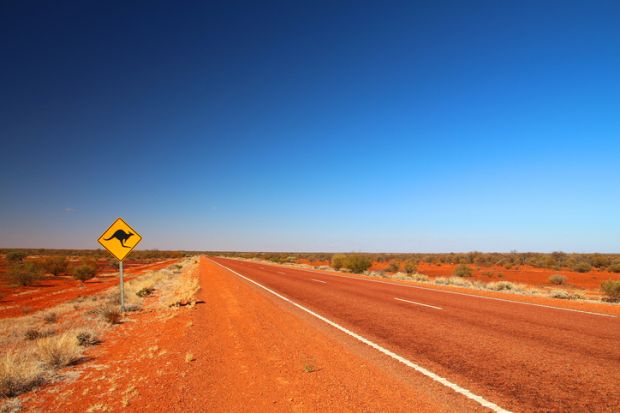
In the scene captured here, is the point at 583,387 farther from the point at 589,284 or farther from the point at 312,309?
the point at 589,284

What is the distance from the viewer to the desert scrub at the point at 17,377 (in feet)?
14.9

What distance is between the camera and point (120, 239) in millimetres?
10070

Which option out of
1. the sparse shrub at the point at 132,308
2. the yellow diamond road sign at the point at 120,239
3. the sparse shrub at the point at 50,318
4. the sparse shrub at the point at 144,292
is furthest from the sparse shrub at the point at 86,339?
the sparse shrub at the point at 144,292

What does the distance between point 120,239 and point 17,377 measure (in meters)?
5.74

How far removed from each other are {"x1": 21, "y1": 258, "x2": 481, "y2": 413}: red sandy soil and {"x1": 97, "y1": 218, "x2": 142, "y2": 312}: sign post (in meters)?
2.61

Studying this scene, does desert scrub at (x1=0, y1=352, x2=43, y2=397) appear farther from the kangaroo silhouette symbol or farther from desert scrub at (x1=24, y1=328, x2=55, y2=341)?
the kangaroo silhouette symbol

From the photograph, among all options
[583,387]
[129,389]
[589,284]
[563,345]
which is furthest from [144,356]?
[589,284]

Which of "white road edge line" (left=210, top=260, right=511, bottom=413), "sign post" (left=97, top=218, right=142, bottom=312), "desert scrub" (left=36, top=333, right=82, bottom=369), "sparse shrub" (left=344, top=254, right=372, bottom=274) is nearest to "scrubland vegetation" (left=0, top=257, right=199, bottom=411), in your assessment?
"desert scrub" (left=36, top=333, right=82, bottom=369)

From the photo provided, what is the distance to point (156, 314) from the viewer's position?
10.9 metres

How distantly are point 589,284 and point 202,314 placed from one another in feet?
92.1

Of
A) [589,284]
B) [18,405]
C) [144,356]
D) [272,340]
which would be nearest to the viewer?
[18,405]

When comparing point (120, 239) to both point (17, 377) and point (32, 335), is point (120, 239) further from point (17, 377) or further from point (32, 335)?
point (17, 377)

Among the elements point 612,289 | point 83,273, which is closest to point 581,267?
point 612,289

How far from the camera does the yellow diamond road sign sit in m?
9.80
